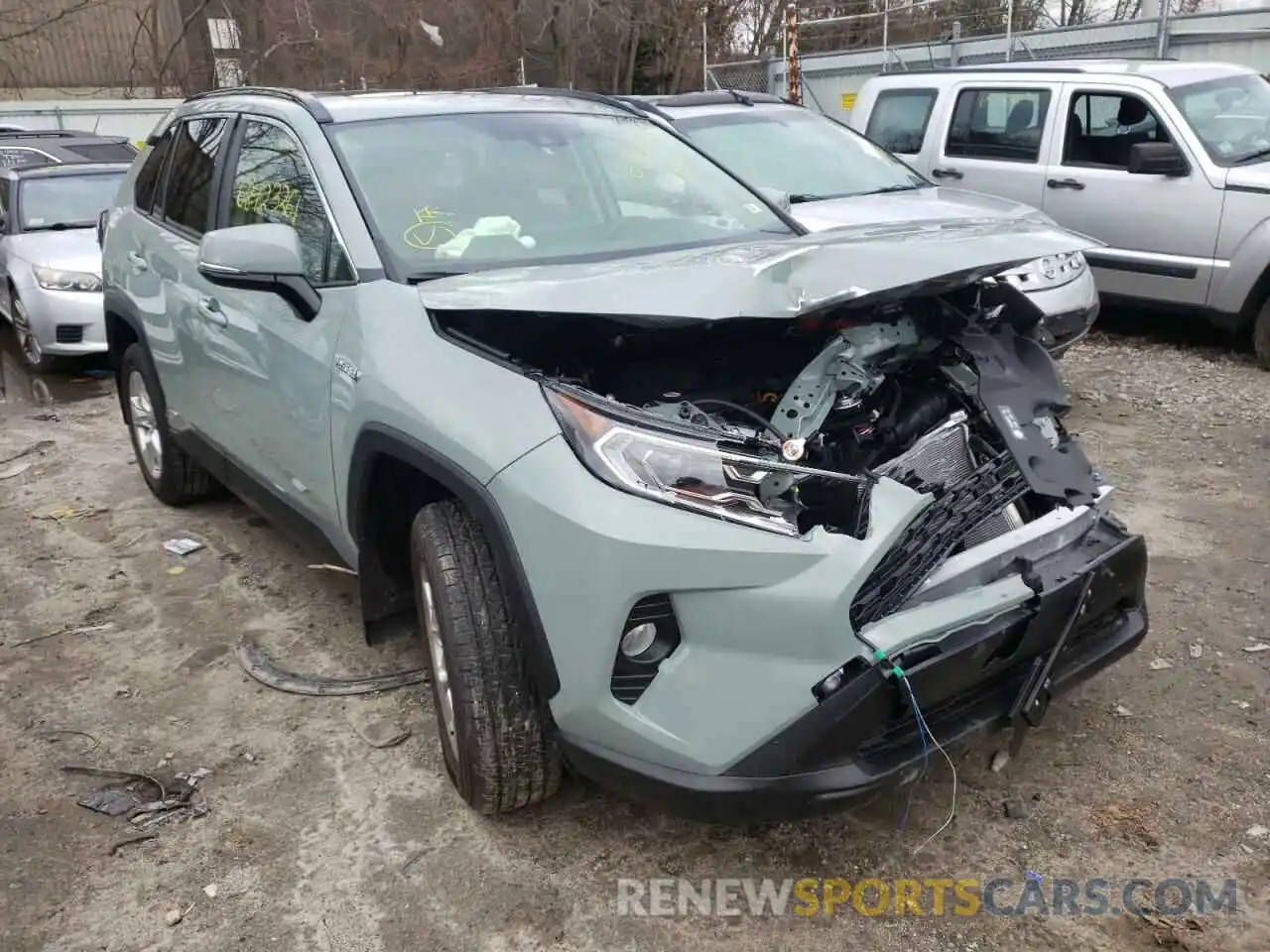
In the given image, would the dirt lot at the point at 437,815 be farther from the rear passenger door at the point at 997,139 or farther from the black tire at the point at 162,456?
the rear passenger door at the point at 997,139

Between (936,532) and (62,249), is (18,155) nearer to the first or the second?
(62,249)

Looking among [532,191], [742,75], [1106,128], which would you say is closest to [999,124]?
Result: [1106,128]

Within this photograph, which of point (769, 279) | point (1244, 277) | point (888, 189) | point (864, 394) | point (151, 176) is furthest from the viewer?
point (888, 189)

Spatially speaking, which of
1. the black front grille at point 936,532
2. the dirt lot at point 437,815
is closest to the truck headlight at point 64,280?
the dirt lot at point 437,815

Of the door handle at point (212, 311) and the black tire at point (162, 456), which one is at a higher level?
the door handle at point (212, 311)

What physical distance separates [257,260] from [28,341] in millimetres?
6451

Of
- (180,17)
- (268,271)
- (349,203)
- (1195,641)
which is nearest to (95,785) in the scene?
(268,271)

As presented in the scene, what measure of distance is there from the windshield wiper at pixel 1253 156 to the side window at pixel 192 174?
5963 millimetres

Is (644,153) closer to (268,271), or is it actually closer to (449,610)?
(268,271)

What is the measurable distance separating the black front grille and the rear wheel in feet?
24.6

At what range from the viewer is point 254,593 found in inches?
164

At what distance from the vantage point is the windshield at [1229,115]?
6.72 meters

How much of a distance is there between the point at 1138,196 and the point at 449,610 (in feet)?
20.3

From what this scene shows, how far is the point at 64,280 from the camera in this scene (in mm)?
7754
